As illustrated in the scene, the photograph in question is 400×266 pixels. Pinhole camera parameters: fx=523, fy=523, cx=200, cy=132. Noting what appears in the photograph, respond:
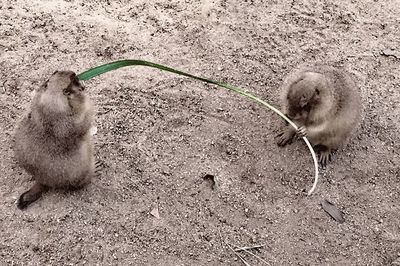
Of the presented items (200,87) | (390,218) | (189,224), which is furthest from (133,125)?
(390,218)

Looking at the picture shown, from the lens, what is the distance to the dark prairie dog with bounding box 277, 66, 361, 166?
388cm

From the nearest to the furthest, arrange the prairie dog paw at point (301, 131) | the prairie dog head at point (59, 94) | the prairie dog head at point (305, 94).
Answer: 1. the prairie dog head at point (59, 94)
2. the prairie dog head at point (305, 94)
3. the prairie dog paw at point (301, 131)

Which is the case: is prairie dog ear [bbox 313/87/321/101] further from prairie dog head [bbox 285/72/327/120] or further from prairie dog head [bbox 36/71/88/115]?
prairie dog head [bbox 36/71/88/115]

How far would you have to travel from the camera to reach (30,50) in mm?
4613

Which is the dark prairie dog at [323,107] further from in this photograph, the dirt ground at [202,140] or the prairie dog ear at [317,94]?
the dirt ground at [202,140]

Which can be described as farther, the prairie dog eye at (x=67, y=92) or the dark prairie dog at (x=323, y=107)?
A: the dark prairie dog at (x=323, y=107)

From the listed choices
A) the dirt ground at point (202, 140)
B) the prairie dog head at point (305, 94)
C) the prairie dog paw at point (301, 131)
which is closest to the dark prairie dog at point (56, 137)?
the dirt ground at point (202, 140)

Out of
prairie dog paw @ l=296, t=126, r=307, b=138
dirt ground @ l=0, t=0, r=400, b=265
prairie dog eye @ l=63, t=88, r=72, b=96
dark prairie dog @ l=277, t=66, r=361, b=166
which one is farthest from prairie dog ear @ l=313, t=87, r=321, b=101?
prairie dog eye @ l=63, t=88, r=72, b=96

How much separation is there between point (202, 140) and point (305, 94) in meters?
0.90

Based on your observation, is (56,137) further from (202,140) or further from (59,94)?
(202,140)

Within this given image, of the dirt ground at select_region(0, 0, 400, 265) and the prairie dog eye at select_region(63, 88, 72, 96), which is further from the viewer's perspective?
the dirt ground at select_region(0, 0, 400, 265)

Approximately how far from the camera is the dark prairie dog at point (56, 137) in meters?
3.42

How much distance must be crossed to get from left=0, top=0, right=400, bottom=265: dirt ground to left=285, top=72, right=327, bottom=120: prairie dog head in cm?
38

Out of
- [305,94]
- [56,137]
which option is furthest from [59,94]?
[305,94]
